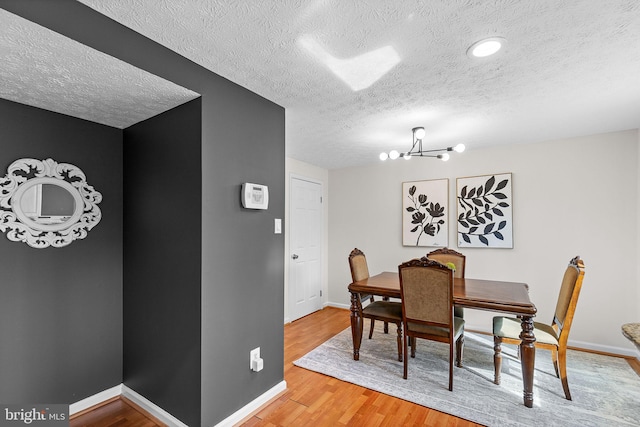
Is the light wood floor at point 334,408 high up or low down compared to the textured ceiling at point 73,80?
down

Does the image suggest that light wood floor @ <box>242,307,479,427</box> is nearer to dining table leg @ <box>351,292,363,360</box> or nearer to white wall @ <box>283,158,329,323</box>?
dining table leg @ <box>351,292,363,360</box>

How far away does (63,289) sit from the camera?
2.05 metres

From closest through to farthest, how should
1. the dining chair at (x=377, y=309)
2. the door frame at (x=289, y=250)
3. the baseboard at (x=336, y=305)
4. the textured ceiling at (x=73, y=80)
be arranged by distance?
the textured ceiling at (x=73, y=80)
the dining chair at (x=377, y=309)
the door frame at (x=289, y=250)
the baseboard at (x=336, y=305)

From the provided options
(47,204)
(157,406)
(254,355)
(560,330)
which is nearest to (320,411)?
(254,355)

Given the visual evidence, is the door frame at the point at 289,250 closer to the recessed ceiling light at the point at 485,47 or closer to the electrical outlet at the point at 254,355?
the electrical outlet at the point at 254,355

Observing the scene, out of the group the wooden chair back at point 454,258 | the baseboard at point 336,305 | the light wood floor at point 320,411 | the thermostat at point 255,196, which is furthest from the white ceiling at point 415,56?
the baseboard at point 336,305

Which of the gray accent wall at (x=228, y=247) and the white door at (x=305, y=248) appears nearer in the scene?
the gray accent wall at (x=228, y=247)

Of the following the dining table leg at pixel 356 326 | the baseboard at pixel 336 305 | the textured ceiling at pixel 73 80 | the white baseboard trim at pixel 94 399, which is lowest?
the baseboard at pixel 336 305

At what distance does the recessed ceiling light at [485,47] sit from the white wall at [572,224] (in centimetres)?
237

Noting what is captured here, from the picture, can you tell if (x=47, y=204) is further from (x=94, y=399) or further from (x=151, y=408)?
(x=151, y=408)

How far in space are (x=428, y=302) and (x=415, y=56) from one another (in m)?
1.83

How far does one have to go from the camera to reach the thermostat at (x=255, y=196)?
202 cm

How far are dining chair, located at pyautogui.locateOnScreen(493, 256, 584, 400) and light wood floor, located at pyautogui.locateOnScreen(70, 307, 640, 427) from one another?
77 centimetres

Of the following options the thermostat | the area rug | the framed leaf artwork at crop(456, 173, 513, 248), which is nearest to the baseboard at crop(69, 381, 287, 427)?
the area rug
